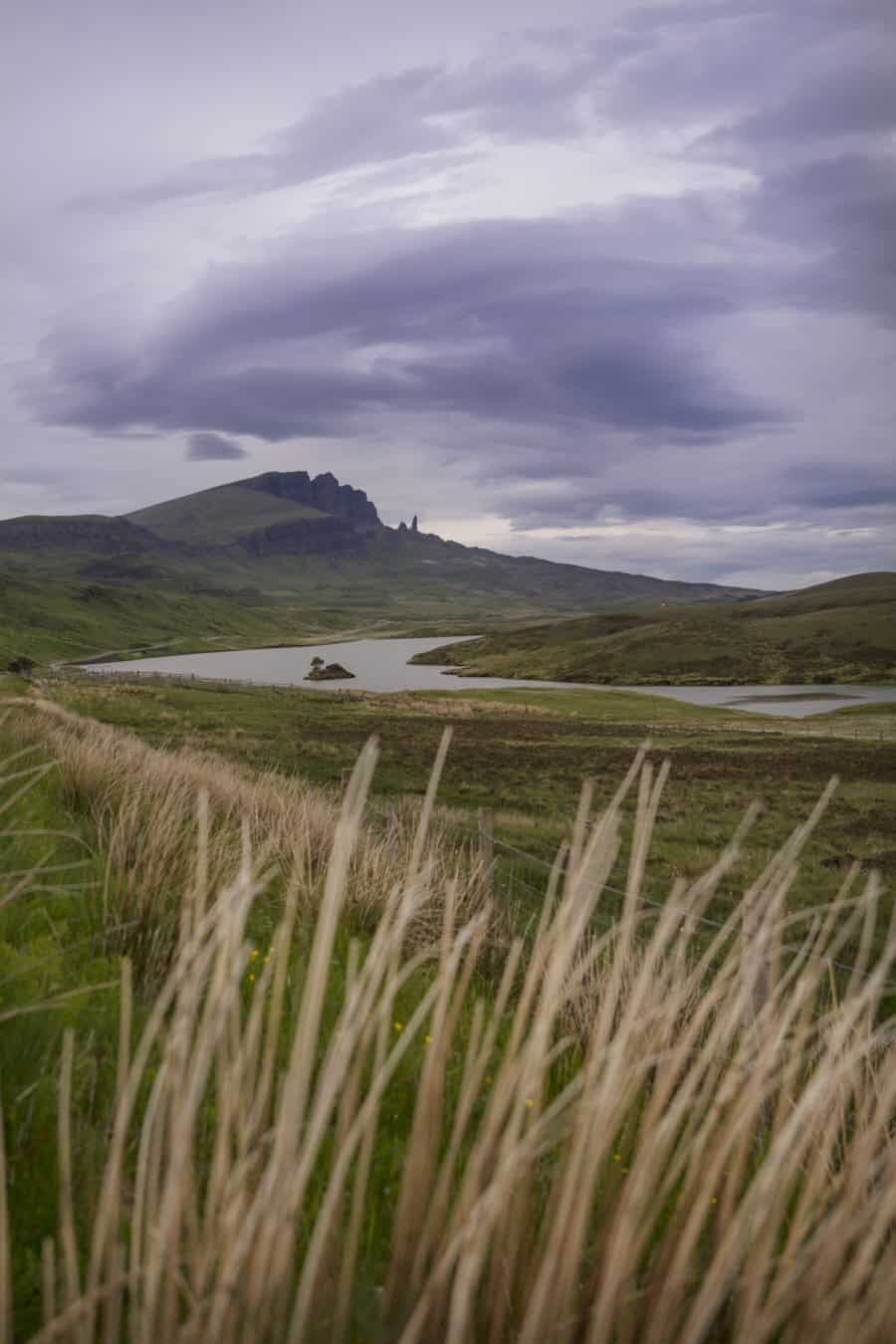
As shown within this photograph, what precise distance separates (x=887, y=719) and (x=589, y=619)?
115m

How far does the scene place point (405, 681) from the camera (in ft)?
406

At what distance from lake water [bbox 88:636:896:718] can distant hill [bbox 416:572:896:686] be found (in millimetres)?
5882

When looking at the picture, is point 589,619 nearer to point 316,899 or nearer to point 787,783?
point 787,783

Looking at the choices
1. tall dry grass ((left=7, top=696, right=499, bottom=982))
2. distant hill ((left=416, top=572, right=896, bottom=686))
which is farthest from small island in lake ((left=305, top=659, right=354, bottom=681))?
tall dry grass ((left=7, top=696, right=499, bottom=982))

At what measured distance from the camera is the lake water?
97188mm

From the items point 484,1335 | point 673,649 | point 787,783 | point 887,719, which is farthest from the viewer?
point 673,649

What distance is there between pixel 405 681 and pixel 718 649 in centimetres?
4703

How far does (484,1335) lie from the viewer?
226cm

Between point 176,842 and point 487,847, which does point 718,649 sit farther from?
point 176,842

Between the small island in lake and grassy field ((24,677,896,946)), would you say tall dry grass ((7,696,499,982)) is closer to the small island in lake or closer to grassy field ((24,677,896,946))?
grassy field ((24,677,896,946))

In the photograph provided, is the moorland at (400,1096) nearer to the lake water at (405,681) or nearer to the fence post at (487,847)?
the fence post at (487,847)

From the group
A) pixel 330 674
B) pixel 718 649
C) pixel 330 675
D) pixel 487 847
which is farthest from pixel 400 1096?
pixel 718 649

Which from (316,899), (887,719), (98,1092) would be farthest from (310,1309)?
(887,719)

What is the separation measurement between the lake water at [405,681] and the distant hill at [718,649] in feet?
19.3
